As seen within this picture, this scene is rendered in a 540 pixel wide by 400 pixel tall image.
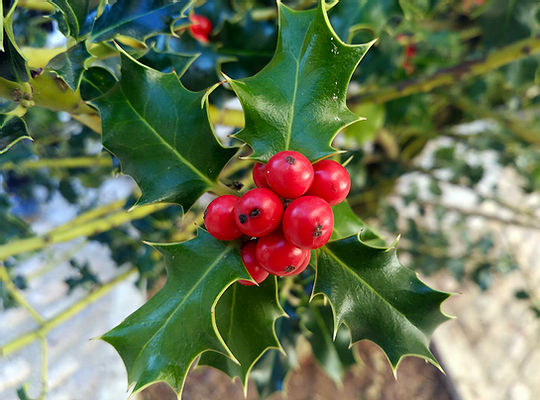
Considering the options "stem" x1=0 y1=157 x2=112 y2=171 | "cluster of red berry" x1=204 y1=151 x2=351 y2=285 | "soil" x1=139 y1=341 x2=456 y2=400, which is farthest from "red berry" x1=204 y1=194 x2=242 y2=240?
"soil" x1=139 y1=341 x2=456 y2=400

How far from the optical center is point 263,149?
418 millimetres

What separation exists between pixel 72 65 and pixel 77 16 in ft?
0.28

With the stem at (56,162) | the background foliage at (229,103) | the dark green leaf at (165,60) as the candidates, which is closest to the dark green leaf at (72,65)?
the background foliage at (229,103)

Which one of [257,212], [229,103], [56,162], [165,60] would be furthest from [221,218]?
[56,162]

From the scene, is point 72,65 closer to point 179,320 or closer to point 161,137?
point 161,137

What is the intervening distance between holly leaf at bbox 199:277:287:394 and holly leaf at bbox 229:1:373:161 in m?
0.15

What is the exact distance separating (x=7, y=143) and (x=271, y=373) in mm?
741

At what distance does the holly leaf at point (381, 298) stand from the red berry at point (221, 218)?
0.35 feet

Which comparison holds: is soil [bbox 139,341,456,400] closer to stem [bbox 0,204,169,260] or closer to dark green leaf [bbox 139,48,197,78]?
stem [bbox 0,204,169,260]

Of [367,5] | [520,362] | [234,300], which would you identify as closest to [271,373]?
[234,300]

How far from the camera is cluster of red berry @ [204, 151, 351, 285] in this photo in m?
0.35

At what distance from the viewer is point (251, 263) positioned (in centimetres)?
40

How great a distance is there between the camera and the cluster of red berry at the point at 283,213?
0.35m

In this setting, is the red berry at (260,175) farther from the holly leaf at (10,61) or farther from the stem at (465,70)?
the stem at (465,70)
